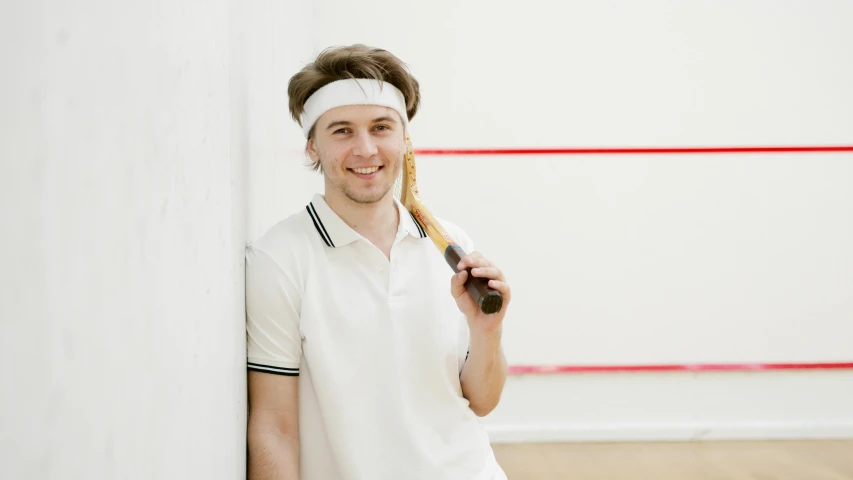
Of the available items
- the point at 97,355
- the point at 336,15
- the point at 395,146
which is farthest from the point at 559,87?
the point at 97,355

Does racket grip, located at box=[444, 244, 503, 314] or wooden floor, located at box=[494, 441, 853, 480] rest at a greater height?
racket grip, located at box=[444, 244, 503, 314]

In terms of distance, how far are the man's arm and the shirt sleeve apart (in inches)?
0.8

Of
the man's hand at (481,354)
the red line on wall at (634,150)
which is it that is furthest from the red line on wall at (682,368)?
the man's hand at (481,354)

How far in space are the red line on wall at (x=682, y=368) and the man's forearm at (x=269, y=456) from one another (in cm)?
167

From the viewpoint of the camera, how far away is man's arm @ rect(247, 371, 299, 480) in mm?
1012

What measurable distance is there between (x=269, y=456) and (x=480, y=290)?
37cm

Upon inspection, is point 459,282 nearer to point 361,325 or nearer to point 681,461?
point 361,325

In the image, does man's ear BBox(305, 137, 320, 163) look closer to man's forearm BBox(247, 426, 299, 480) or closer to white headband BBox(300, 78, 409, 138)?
white headband BBox(300, 78, 409, 138)

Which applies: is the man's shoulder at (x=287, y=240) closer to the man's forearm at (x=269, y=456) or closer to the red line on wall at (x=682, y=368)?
the man's forearm at (x=269, y=456)

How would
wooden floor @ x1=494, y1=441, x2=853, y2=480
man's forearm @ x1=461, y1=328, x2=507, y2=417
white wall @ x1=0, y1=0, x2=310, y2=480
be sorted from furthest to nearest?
wooden floor @ x1=494, y1=441, x2=853, y2=480 → man's forearm @ x1=461, y1=328, x2=507, y2=417 → white wall @ x1=0, y1=0, x2=310, y2=480

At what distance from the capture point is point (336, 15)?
254cm

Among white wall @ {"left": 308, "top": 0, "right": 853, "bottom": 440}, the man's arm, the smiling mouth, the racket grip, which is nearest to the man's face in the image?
the smiling mouth

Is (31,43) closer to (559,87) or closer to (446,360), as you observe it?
(446,360)

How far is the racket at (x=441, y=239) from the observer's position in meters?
0.98
